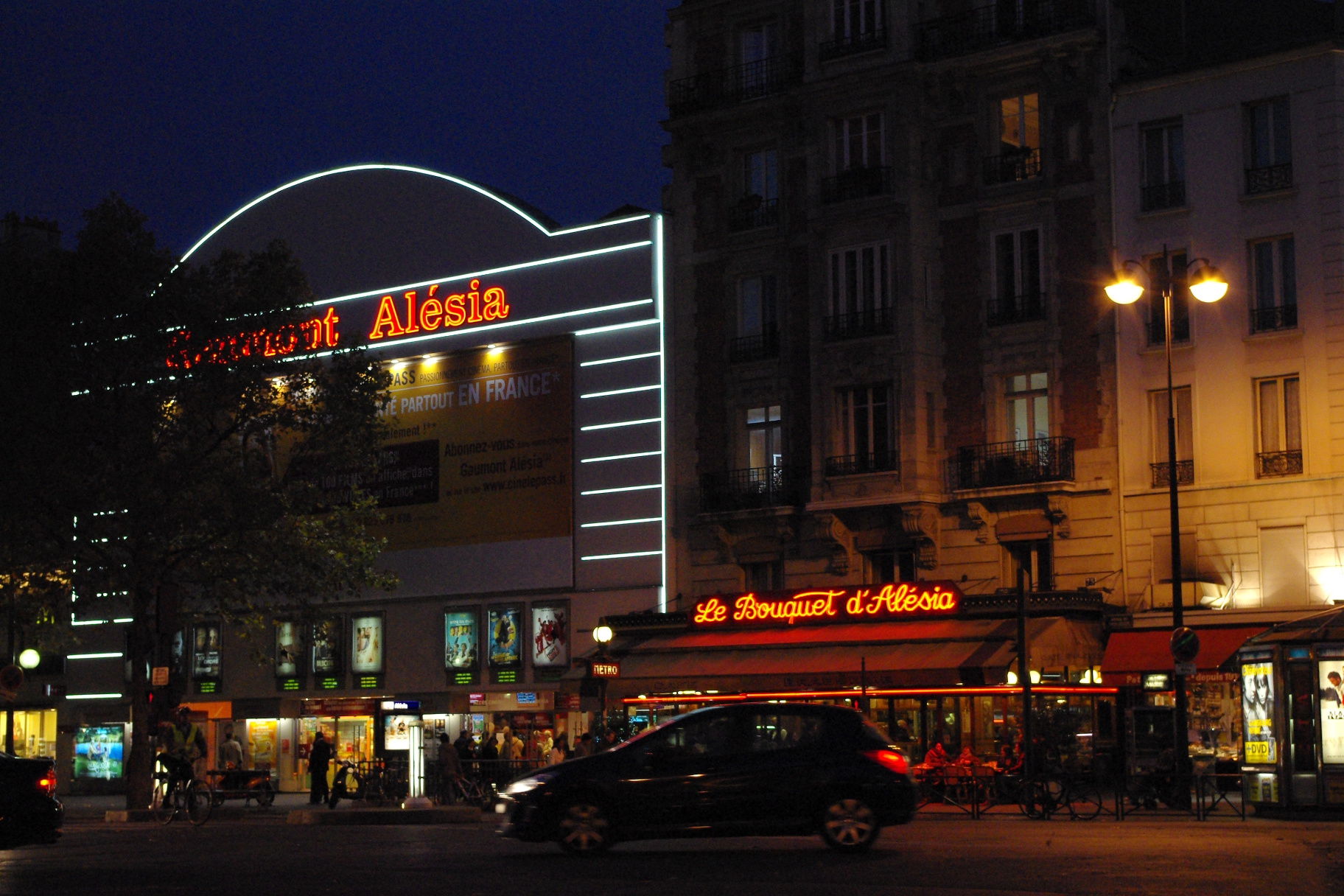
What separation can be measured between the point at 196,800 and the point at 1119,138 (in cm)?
2182

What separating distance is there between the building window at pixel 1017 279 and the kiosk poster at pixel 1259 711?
42.8 feet

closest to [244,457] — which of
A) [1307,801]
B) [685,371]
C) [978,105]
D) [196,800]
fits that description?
[196,800]

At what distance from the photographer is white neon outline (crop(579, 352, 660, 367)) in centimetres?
4372

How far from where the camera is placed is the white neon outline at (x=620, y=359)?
43719 mm

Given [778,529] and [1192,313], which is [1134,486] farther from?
[778,529]

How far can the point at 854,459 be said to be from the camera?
3988cm

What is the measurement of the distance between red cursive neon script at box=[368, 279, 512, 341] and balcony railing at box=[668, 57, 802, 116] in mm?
6780

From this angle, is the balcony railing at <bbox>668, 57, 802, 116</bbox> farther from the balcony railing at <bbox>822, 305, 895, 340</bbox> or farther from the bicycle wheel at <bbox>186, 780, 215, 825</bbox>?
the bicycle wheel at <bbox>186, 780, 215, 825</bbox>

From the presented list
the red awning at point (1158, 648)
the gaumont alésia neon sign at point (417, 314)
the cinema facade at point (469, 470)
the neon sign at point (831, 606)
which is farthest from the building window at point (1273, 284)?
the gaumont alésia neon sign at point (417, 314)

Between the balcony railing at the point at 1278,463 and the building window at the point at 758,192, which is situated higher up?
the building window at the point at 758,192

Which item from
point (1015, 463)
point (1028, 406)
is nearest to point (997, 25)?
point (1028, 406)

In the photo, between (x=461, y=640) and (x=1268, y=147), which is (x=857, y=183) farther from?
(x=461, y=640)

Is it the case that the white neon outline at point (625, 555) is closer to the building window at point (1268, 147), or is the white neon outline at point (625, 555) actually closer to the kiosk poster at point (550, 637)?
the kiosk poster at point (550, 637)

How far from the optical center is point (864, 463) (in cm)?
3969
